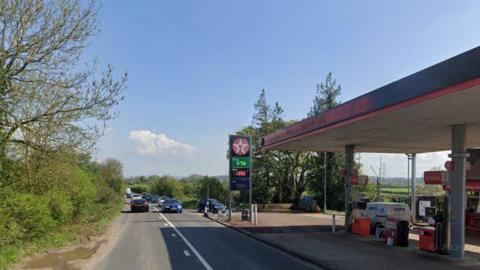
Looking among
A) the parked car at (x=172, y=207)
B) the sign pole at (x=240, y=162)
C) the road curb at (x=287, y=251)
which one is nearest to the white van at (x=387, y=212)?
the road curb at (x=287, y=251)

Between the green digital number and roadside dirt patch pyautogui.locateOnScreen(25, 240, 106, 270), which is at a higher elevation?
the green digital number

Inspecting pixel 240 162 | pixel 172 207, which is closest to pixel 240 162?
pixel 240 162

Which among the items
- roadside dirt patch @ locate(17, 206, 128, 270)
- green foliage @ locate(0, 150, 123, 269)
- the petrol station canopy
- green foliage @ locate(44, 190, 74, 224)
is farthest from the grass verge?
the petrol station canopy

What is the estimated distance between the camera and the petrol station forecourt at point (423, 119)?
12.2m

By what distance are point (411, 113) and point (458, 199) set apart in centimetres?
343

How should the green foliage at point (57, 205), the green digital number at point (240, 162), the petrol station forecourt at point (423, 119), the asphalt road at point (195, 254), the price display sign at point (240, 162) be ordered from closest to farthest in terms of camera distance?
the petrol station forecourt at point (423, 119), the asphalt road at point (195, 254), the green foliage at point (57, 205), the price display sign at point (240, 162), the green digital number at point (240, 162)

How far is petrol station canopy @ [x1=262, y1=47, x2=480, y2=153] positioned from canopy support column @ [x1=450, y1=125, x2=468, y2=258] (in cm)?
104

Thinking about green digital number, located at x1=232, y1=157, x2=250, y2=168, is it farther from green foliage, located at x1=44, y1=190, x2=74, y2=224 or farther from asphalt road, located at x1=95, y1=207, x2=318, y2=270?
green foliage, located at x1=44, y1=190, x2=74, y2=224

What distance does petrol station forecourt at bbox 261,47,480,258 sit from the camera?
12227 mm

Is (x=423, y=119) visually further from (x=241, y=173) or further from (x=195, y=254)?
(x=241, y=173)

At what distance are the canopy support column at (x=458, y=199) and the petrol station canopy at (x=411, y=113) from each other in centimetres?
104

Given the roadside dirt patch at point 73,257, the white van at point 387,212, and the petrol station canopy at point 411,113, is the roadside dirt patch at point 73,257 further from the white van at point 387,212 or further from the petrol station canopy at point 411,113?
the white van at point 387,212

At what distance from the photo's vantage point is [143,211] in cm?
5456

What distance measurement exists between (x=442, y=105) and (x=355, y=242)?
918 cm
